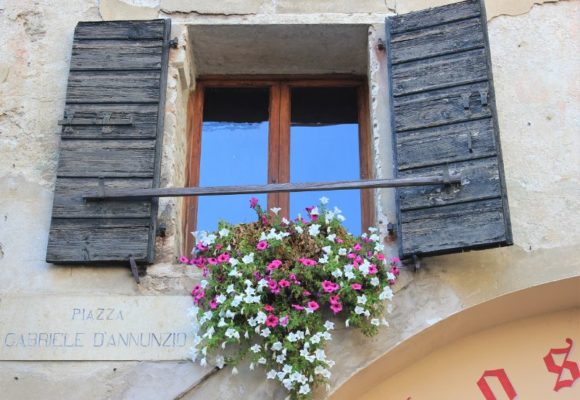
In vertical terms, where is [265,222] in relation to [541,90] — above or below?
below

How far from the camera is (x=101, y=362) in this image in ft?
12.8

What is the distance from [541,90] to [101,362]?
2488 millimetres

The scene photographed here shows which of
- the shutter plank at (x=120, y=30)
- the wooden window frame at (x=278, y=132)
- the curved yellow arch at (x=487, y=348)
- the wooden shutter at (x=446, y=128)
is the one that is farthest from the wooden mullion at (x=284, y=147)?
the curved yellow arch at (x=487, y=348)

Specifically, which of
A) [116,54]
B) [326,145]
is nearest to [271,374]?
[326,145]

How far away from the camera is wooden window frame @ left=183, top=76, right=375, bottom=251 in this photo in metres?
4.60

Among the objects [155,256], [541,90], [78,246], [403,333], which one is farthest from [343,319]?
[541,90]

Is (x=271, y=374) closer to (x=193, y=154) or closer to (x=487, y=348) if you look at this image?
(x=487, y=348)

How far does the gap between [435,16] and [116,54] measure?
1627 mm

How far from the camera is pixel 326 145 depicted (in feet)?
15.9

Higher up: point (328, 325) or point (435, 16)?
point (435, 16)

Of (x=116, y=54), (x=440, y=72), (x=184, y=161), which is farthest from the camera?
(x=184, y=161)

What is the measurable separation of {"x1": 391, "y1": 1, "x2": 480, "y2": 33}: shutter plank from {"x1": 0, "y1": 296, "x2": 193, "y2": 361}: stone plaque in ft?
5.85

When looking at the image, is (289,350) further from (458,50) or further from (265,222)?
(458,50)

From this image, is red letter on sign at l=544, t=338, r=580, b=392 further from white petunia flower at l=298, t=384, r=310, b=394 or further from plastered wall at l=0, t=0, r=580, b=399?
white petunia flower at l=298, t=384, r=310, b=394
